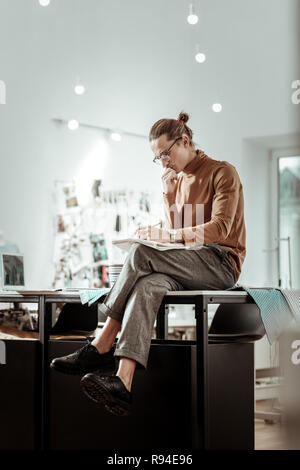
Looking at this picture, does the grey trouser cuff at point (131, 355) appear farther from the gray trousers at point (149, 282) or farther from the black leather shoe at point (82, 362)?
the black leather shoe at point (82, 362)

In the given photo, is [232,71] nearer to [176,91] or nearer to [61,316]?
[176,91]

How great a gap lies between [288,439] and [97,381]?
0.70 m

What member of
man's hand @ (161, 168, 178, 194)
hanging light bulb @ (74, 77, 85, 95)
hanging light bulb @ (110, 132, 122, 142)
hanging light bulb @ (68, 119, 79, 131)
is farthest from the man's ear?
hanging light bulb @ (110, 132, 122, 142)

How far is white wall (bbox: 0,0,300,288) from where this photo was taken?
4.57m

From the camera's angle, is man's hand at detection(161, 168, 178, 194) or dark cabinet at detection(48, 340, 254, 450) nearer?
dark cabinet at detection(48, 340, 254, 450)

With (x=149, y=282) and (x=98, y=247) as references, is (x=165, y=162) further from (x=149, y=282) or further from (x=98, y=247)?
(x=98, y=247)

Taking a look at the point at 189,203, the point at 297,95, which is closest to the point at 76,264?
the point at 297,95

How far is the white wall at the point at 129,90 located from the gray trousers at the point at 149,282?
2292 mm

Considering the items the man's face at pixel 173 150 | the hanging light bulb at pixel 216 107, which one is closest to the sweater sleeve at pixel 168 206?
the man's face at pixel 173 150

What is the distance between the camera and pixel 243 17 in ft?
17.3

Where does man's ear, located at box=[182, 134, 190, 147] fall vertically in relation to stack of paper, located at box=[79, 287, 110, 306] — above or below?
above

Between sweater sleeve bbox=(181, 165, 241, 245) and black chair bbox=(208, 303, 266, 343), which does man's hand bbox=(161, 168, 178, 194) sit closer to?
sweater sleeve bbox=(181, 165, 241, 245)

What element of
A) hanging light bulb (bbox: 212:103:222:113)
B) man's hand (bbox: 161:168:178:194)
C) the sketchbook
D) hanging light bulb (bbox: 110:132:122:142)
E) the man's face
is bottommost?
the sketchbook

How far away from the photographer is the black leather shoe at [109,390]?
212 centimetres
